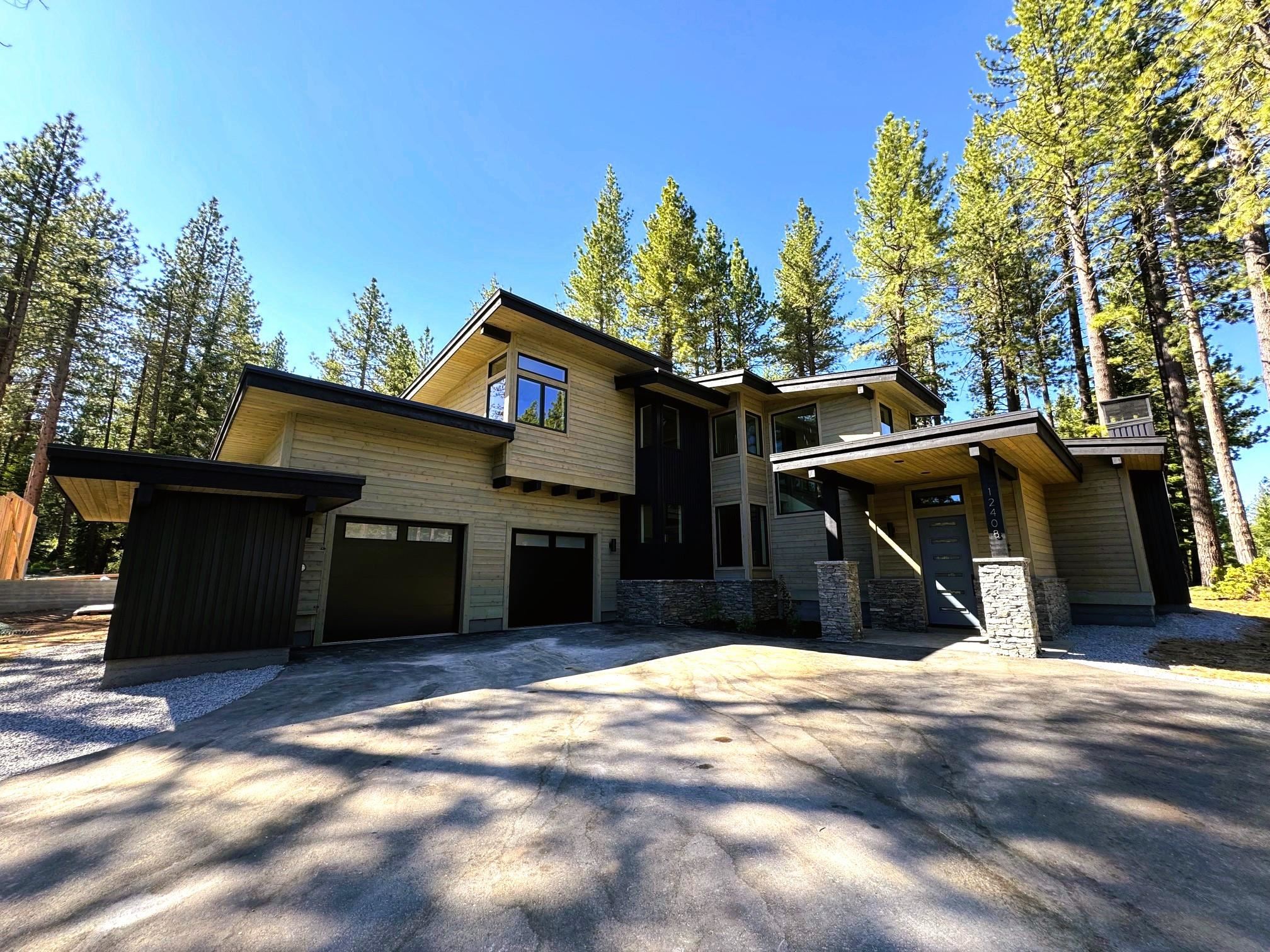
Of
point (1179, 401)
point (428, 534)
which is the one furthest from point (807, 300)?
point (428, 534)

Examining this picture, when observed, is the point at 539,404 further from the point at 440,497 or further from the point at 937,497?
the point at 937,497

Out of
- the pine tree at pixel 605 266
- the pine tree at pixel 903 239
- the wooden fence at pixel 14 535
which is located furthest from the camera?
the pine tree at pixel 605 266

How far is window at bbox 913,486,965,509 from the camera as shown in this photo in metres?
9.66

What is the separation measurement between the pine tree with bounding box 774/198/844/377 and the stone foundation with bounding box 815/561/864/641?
14.6 metres

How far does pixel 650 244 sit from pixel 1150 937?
2081 cm

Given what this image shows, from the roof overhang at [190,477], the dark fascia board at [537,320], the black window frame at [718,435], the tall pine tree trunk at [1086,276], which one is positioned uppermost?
the tall pine tree trunk at [1086,276]

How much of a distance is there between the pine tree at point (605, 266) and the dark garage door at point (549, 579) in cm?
1166

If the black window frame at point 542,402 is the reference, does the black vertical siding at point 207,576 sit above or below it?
below

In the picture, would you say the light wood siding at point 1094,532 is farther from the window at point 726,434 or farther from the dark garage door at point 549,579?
the dark garage door at point 549,579

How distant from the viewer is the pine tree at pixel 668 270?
19.1 m

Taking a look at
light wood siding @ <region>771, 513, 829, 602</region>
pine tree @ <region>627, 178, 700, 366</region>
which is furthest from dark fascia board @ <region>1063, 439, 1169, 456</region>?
pine tree @ <region>627, 178, 700, 366</region>

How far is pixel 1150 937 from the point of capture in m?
1.83

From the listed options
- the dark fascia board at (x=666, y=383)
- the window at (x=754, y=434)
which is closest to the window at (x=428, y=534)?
the dark fascia board at (x=666, y=383)

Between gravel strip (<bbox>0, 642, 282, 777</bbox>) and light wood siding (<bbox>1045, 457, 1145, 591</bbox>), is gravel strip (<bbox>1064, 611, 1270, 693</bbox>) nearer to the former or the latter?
light wood siding (<bbox>1045, 457, 1145, 591</bbox>)
